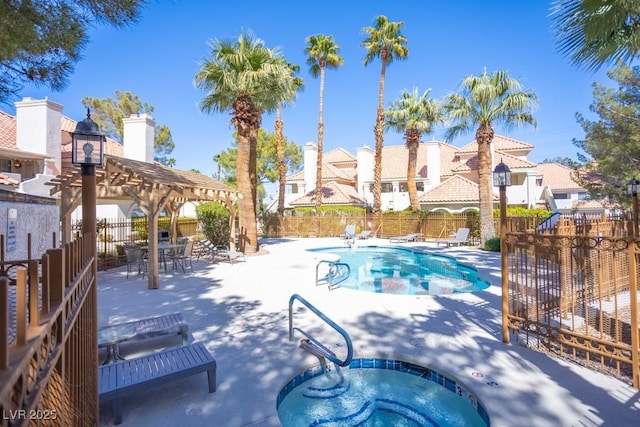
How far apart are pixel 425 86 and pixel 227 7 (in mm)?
18574

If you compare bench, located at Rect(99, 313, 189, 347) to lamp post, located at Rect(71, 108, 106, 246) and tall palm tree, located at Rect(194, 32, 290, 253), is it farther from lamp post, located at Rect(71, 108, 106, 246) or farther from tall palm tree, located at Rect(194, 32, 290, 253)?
tall palm tree, located at Rect(194, 32, 290, 253)

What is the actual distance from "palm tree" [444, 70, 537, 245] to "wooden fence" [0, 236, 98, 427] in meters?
19.7

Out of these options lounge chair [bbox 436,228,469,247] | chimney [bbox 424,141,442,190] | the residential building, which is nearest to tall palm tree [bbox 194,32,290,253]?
lounge chair [bbox 436,228,469,247]

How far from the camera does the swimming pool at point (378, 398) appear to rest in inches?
165

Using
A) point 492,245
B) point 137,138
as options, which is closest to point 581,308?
point 492,245

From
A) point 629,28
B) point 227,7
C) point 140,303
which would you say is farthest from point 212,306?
point 227,7

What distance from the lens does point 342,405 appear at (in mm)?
4508

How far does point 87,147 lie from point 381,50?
27305 millimetres

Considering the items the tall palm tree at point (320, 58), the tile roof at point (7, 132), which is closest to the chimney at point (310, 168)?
the tall palm tree at point (320, 58)

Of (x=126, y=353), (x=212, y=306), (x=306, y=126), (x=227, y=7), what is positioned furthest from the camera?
(x=306, y=126)

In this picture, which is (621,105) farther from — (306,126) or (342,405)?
(306,126)

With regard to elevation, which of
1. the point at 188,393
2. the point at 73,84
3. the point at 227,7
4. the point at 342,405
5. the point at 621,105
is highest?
the point at 227,7

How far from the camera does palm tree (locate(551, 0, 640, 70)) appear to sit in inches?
172

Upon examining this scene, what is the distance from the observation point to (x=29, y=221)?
10.6m
